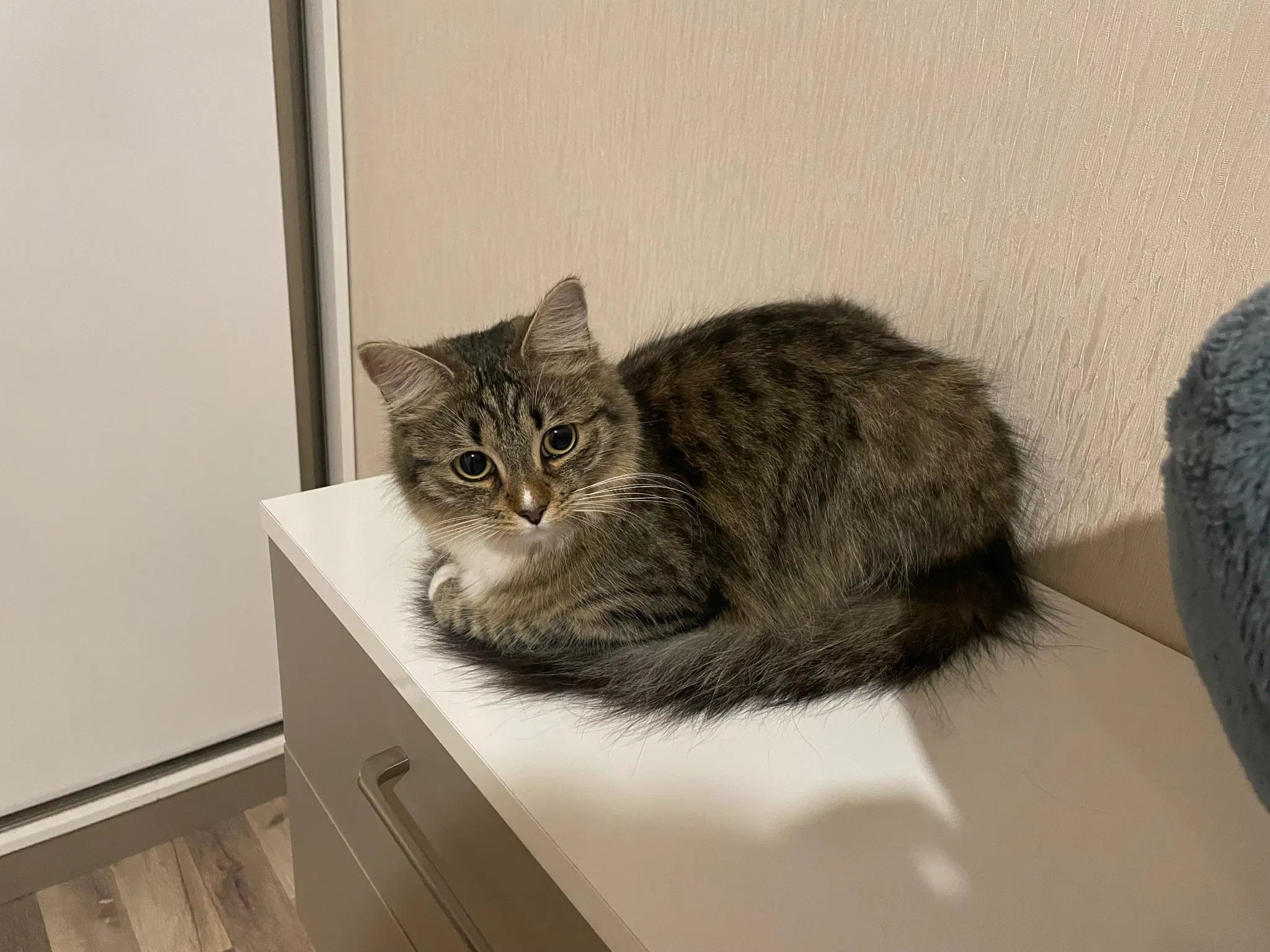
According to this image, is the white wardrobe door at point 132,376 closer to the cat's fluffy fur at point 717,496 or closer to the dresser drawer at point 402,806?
the dresser drawer at point 402,806

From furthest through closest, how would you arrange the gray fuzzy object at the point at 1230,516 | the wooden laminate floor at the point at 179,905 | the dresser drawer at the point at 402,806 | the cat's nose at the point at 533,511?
1. the wooden laminate floor at the point at 179,905
2. the cat's nose at the point at 533,511
3. the dresser drawer at the point at 402,806
4. the gray fuzzy object at the point at 1230,516

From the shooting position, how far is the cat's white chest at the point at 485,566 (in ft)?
2.25

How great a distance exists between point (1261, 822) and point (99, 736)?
1531 mm

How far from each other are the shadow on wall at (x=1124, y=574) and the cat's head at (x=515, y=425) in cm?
35

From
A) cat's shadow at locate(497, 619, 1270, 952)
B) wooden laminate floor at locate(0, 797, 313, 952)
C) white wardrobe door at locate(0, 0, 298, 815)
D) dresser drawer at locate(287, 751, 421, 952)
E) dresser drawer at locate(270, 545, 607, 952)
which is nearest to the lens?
cat's shadow at locate(497, 619, 1270, 952)

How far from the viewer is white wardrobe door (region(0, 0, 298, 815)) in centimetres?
108

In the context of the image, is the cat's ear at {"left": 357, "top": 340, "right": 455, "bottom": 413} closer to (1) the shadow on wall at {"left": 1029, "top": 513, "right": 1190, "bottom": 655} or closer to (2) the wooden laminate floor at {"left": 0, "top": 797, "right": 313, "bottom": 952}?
(1) the shadow on wall at {"left": 1029, "top": 513, "right": 1190, "bottom": 655}

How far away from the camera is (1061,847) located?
0.47 m

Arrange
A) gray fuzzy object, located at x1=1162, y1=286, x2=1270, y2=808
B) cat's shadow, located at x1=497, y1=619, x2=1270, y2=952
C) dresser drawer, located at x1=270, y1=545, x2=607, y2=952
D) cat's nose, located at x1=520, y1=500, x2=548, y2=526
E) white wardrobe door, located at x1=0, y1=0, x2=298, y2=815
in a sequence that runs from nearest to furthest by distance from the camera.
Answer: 1. gray fuzzy object, located at x1=1162, y1=286, x2=1270, y2=808
2. cat's shadow, located at x1=497, y1=619, x2=1270, y2=952
3. dresser drawer, located at x1=270, y1=545, x2=607, y2=952
4. cat's nose, located at x1=520, y1=500, x2=548, y2=526
5. white wardrobe door, located at x1=0, y1=0, x2=298, y2=815

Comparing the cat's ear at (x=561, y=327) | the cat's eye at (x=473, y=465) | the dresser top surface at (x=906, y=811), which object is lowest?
the dresser top surface at (x=906, y=811)

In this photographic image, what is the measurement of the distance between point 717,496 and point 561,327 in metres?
0.18

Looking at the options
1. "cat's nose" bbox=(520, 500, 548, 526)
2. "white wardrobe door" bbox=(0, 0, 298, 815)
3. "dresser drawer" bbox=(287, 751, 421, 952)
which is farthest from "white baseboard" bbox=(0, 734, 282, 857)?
"cat's nose" bbox=(520, 500, 548, 526)

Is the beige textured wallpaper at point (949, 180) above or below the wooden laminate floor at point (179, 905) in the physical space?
above

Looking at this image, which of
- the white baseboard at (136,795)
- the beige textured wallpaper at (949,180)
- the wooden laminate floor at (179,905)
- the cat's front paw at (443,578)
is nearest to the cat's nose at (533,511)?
the cat's front paw at (443,578)
